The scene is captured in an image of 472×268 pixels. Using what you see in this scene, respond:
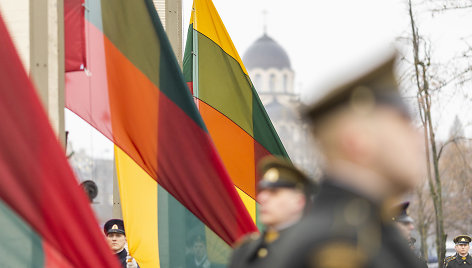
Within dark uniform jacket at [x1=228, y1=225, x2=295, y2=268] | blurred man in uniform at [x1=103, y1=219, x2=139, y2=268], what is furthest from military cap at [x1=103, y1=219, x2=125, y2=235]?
dark uniform jacket at [x1=228, y1=225, x2=295, y2=268]

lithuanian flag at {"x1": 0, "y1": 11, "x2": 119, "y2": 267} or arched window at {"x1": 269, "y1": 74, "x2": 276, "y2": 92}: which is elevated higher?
lithuanian flag at {"x1": 0, "y1": 11, "x2": 119, "y2": 267}

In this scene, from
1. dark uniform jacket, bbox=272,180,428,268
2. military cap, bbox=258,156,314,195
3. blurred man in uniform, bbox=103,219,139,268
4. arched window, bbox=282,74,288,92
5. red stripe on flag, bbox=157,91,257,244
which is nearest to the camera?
dark uniform jacket, bbox=272,180,428,268

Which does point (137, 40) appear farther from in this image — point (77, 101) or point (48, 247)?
point (48, 247)

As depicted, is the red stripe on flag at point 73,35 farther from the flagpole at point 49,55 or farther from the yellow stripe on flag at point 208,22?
the yellow stripe on flag at point 208,22

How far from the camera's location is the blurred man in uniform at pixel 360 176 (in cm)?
169

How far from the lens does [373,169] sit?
173 centimetres

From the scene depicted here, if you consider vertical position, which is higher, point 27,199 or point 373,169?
point 373,169

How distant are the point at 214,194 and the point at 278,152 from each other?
3.73 m

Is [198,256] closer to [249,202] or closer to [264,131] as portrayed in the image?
[249,202]

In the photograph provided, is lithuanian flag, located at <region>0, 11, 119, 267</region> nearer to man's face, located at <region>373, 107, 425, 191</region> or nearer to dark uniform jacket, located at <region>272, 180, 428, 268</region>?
dark uniform jacket, located at <region>272, 180, 428, 268</region>

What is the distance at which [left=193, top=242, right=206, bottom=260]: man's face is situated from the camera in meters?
5.47

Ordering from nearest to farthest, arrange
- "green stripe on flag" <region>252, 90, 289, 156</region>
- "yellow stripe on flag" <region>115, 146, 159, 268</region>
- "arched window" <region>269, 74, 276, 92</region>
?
"yellow stripe on flag" <region>115, 146, 159, 268</region>
"green stripe on flag" <region>252, 90, 289, 156</region>
"arched window" <region>269, 74, 276, 92</region>

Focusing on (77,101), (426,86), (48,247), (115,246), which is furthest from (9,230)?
(426,86)

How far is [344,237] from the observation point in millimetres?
1684
